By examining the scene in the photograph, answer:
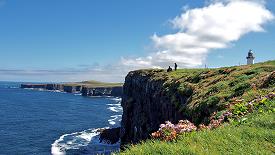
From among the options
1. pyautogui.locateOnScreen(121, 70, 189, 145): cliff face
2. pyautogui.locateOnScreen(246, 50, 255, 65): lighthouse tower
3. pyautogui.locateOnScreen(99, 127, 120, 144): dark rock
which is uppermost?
pyautogui.locateOnScreen(246, 50, 255, 65): lighthouse tower

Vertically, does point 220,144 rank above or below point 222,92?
below

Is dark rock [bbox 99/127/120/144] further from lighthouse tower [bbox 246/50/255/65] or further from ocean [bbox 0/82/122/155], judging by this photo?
lighthouse tower [bbox 246/50/255/65]

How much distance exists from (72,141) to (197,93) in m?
56.9

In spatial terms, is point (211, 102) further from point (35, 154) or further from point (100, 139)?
point (100, 139)

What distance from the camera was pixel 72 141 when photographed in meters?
80.8

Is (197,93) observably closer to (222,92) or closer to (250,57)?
(222,92)

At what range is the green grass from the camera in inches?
342

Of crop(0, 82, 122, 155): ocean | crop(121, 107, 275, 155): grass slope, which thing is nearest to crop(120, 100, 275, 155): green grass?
crop(121, 107, 275, 155): grass slope

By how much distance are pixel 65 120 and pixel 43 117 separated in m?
10.6

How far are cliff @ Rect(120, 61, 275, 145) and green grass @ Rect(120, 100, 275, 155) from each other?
388 inches

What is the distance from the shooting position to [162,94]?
44250mm

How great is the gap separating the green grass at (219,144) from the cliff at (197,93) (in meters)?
9.86

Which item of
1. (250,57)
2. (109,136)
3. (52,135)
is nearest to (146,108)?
(250,57)

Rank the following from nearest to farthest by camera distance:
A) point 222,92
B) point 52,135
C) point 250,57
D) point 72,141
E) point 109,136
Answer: point 222,92, point 250,57, point 72,141, point 52,135, point 109,136
